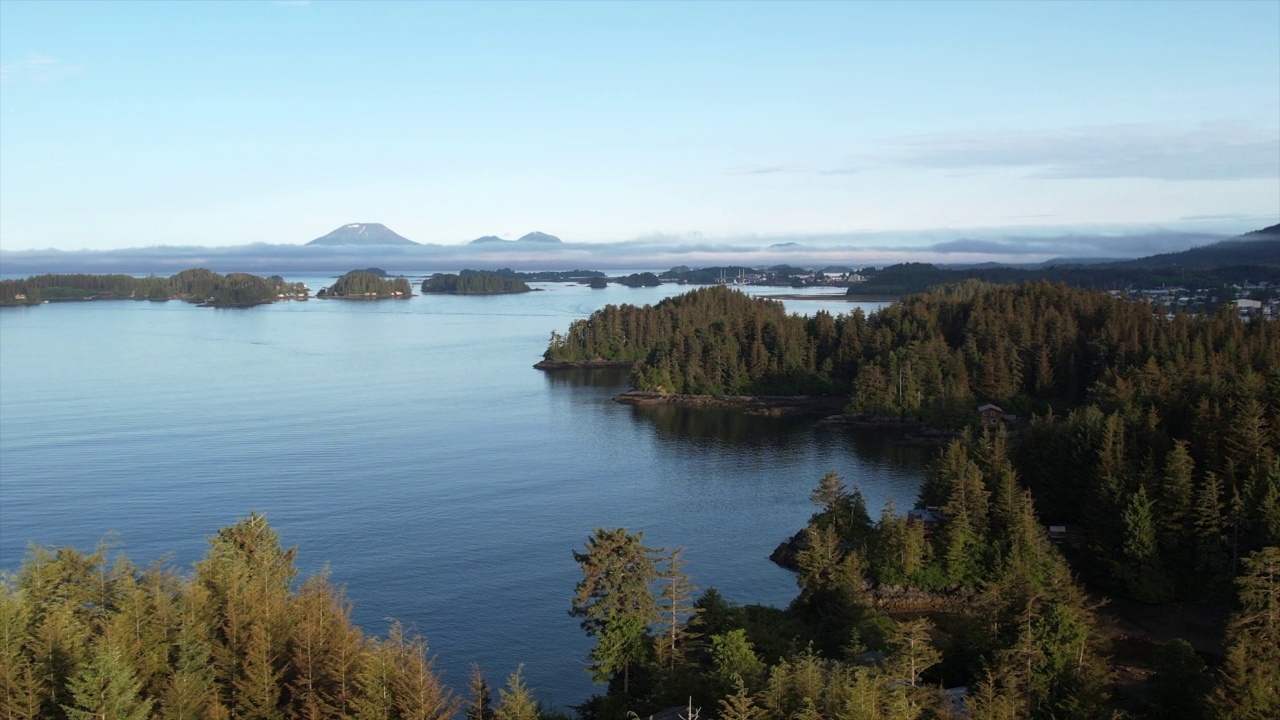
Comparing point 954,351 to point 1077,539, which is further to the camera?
point 954,351

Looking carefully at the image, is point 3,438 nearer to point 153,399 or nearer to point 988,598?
point 153,399

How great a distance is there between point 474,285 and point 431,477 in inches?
2977

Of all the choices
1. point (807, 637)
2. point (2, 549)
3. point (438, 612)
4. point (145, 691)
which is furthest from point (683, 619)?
point (2, 549)

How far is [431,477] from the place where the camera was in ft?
61.5

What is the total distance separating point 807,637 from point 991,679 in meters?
2.71

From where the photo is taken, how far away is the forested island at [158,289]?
76.4 m

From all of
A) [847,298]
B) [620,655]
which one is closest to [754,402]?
[620,655]

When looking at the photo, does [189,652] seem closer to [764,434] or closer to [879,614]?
[879,614]

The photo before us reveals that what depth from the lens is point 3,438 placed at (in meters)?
21.7

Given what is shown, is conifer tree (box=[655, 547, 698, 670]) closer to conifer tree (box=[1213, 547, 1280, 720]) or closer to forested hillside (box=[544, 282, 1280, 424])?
conifer tree (box=[1213, 547, 1280, 720])

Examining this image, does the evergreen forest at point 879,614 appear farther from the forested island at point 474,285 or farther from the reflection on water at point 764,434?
the forested island at point 474,285

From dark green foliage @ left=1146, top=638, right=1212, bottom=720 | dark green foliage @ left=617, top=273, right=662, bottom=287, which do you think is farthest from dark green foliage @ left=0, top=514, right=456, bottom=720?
dark green foliage @ left=617, top=273, right=662, bottom=287

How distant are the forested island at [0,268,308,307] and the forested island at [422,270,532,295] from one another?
45.9 ft

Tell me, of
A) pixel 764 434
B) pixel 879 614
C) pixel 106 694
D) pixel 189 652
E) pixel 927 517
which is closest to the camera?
pixel 106 694
